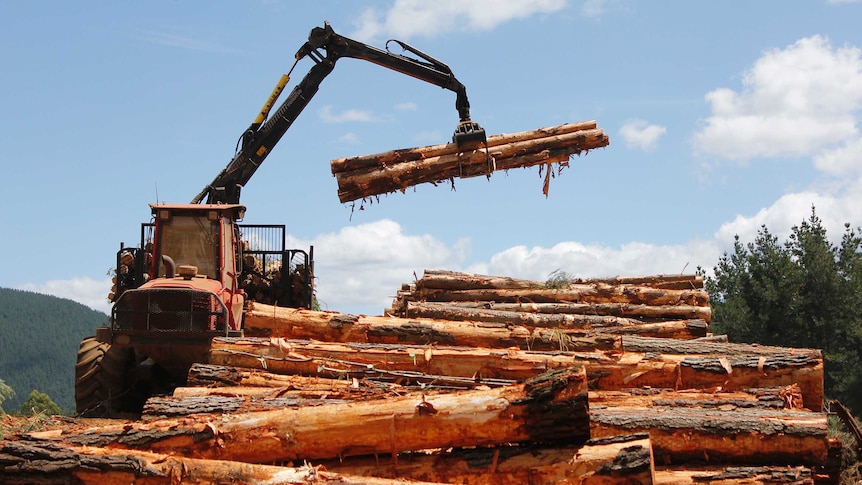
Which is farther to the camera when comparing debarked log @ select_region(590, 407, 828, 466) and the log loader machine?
the log loader machine

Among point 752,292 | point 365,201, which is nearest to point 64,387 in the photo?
point 752,292

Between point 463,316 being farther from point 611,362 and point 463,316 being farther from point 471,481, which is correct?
point 471,481

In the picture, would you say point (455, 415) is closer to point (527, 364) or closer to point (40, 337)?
point (527, 364)

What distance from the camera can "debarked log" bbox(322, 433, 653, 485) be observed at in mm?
7203

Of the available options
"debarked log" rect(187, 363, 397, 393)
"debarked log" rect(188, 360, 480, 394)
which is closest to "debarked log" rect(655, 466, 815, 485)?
"debarked log" rect(188, 360, 480, 394)

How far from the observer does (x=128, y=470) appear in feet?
23.9

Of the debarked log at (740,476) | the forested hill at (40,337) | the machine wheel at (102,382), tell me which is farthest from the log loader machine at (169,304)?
the forested hill at (40,337)

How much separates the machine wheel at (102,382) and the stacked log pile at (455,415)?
240 centimetres

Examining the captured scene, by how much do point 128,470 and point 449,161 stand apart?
29.4 feet

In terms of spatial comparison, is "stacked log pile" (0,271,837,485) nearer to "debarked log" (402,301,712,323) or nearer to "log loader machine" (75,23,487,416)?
"log loader machine" (75,23,487,416)

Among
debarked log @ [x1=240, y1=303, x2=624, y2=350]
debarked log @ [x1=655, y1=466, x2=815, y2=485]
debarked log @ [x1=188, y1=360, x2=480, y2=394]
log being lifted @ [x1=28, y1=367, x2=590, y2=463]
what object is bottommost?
debarked log @ [x1=655, y1=466, x2=815, y2=485]

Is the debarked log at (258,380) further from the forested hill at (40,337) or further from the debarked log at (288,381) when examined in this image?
the forested hill at (40,337)

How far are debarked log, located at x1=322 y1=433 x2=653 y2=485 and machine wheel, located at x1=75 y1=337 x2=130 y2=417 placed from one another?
5.75m

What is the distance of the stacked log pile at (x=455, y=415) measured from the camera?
732cm
